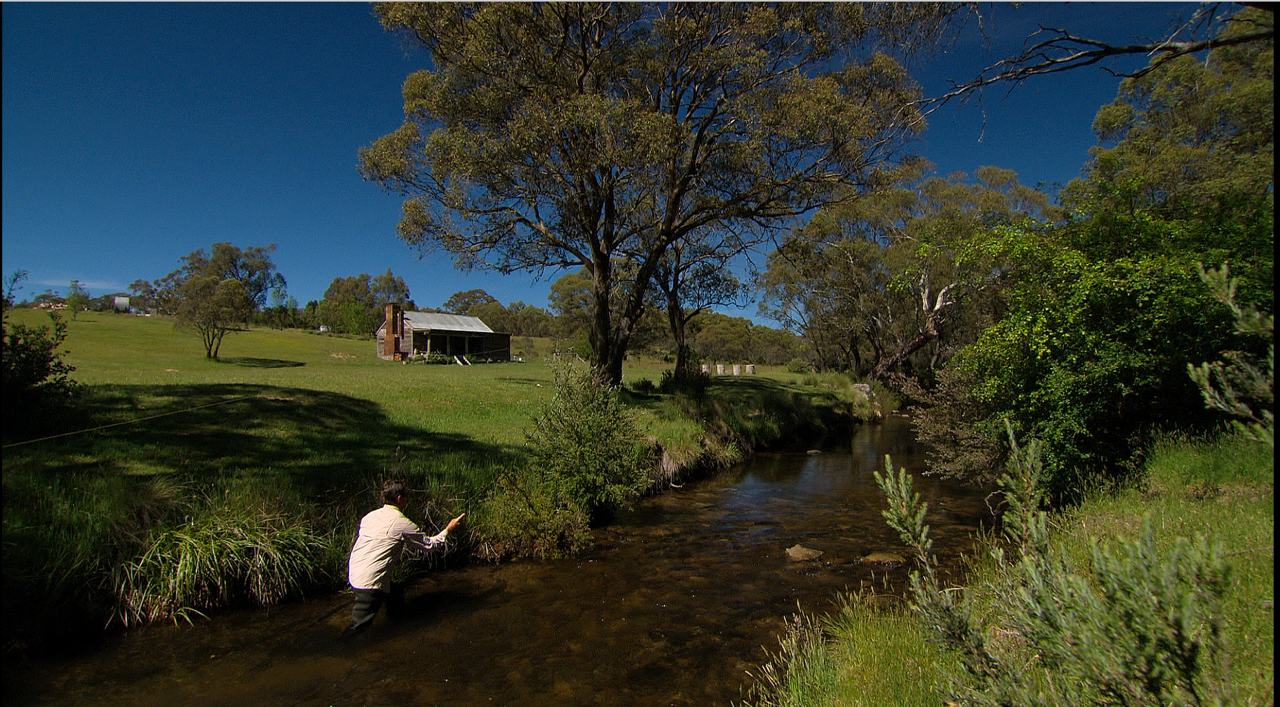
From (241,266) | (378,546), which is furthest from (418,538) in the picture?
(241,266)

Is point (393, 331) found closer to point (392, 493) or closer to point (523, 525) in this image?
point (523, 525)

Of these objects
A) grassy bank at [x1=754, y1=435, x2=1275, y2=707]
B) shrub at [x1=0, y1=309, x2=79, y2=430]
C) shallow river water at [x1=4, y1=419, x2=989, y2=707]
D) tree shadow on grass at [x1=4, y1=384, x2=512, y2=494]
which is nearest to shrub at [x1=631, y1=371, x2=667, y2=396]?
tree shadow on grass at [x1=4, y1=384, x2=512, y2=494]

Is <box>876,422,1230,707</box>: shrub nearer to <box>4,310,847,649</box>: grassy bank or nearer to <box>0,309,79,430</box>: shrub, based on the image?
<box>4,310,847,649</box>: grassy bank

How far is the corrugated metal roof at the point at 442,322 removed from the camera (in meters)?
53.2

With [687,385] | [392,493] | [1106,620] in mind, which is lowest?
[392,493]

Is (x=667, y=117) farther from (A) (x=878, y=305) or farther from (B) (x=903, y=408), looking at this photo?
(A) (x=878, y=305)

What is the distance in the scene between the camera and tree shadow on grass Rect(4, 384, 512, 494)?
843 cm

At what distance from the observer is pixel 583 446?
1053cm

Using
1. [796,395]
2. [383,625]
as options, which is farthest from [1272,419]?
[796,395]

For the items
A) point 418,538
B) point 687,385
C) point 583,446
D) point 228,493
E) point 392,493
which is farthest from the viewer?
point 687,385

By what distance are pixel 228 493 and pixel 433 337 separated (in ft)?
159

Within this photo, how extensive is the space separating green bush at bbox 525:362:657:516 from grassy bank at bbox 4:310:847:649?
0.47 meters

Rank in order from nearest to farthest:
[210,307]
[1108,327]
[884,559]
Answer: [1108,327], [884,559], [210,307]

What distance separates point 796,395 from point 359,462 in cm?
2181
